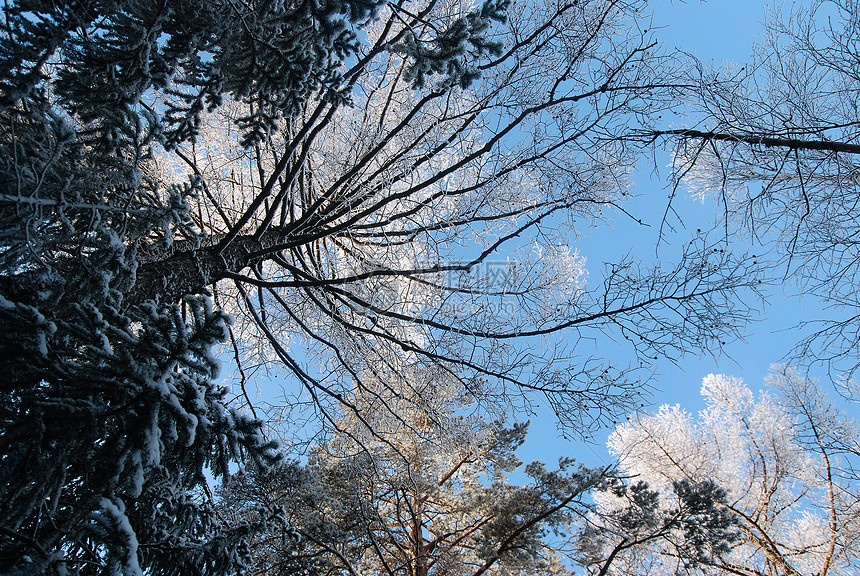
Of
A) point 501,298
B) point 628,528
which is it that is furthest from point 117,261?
point 628,528

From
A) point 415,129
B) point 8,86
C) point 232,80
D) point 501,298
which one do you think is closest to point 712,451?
point 501,298

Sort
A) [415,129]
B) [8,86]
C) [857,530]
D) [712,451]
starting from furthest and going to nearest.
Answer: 1. [712,451]
2. [857,530]
3. [415,129]
4. [8,86]

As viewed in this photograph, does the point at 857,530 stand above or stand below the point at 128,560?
above

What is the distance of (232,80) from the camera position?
2.30 metres

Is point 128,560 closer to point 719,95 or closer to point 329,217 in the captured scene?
point 329,217

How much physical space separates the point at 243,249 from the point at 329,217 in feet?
2.18

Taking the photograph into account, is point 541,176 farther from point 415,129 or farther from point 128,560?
point 128,560

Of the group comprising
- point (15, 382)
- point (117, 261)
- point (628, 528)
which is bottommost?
point (15, 382)

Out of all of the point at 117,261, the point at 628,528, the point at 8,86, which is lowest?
the point at 628,528

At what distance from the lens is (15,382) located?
1350mm

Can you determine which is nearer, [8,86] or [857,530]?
[8,86]

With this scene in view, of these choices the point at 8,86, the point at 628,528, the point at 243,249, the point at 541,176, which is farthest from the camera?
the point at 628,528

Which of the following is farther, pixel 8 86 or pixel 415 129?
pixel 415 129

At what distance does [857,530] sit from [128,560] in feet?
26.3
